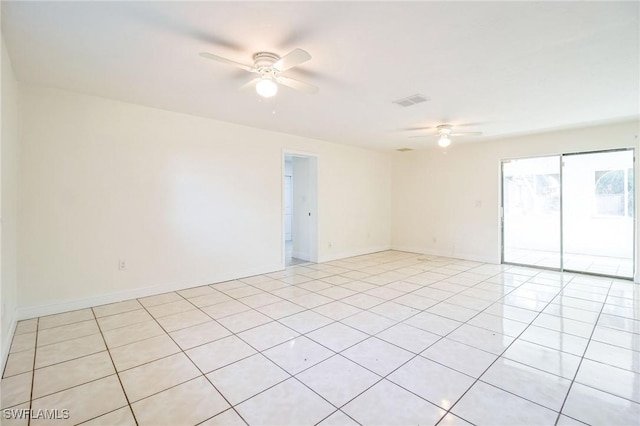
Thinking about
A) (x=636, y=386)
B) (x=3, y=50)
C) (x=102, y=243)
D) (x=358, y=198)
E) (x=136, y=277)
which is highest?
(x=3, y=50)

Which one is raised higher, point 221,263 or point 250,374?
point 221,263

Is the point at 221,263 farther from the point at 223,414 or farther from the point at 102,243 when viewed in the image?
the point at 223,414

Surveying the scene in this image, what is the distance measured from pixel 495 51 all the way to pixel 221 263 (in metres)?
4.21

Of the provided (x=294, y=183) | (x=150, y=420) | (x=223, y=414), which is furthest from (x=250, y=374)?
(x=294, y=183)

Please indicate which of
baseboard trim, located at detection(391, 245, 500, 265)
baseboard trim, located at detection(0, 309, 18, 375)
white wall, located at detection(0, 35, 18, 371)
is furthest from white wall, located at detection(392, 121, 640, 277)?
baseboard trim, located at detection(0, 309, 18, 375)

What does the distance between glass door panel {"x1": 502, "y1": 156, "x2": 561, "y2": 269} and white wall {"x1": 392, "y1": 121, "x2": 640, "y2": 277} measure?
272mm

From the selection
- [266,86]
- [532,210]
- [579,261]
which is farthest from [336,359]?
[532,210]

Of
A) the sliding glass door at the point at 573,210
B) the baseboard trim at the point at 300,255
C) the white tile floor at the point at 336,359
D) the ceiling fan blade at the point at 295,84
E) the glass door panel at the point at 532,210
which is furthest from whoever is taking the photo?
the baseboard trim at the point at 300,255

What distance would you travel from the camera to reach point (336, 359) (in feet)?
7.38

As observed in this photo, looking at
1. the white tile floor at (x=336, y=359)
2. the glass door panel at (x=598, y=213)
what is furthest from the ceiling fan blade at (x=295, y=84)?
the glass door panel at (x=598, y=213)

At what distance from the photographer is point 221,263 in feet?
14.5

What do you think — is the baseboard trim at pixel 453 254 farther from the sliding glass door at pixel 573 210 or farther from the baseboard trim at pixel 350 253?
the baseboard trim at pixel 350 253

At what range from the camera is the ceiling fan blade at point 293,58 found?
1.96 metres

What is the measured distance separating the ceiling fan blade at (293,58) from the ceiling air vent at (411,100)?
172cm
